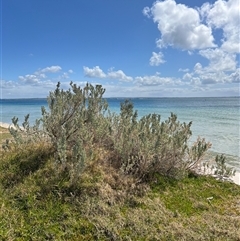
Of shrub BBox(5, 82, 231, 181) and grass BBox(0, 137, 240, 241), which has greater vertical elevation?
shrub BBox(5, 82, 231, 181)

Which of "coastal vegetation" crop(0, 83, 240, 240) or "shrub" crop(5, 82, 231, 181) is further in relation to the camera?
"shrub" crop(5, 82, 231, 181)

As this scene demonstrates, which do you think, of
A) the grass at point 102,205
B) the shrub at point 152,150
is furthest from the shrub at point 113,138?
the grass at point 102,205

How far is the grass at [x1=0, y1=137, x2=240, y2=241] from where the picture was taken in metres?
4.02

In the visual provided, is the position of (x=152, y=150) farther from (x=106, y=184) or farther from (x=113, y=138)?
(x=106, y=184)

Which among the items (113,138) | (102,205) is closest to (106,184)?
(102,205)

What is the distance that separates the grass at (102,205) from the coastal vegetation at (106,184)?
0.02m

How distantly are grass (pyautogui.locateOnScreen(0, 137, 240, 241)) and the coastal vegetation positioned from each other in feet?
0.06

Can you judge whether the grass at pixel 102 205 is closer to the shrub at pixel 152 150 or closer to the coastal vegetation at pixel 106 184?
the coastal vegetation at pixel 106 184

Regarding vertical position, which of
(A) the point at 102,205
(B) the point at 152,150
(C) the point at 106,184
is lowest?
(A) the point at 102,205

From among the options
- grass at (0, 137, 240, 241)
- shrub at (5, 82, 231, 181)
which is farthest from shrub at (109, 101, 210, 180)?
grass at (0, 137, 240, 241)

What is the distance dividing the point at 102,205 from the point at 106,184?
60 centimetres

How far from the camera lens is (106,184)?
511 centimetres

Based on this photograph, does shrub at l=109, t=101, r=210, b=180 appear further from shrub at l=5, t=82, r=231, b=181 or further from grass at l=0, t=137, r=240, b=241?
grass at l=0, t=137, r=240, b=241

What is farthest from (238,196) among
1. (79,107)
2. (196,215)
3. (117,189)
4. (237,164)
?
(79,107)
